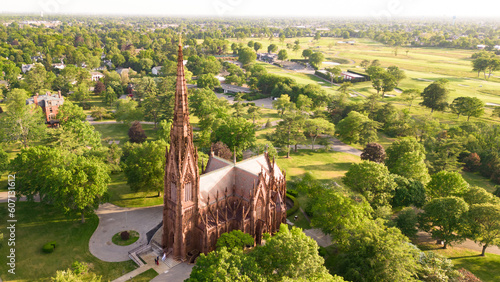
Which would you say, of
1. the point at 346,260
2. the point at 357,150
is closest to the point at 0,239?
the point at 346,260

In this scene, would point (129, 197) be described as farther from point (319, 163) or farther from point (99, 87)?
point (99, 87)

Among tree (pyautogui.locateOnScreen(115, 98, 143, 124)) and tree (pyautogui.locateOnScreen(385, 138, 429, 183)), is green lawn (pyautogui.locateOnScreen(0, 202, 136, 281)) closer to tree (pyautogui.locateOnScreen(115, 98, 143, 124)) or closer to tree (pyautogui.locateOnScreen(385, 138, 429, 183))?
tree (pyautogui.locateOnScreen(115, 98, 143, 124))

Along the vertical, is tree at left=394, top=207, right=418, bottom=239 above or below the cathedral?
below

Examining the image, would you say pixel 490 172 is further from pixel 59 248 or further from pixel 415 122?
pixel 59 248

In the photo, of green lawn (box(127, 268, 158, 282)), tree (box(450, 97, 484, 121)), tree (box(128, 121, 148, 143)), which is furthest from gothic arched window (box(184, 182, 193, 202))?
tree (box(450, 97, 484, 121))

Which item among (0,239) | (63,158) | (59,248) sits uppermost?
(63,158)

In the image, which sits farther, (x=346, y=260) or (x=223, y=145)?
(x=223, y=145)
